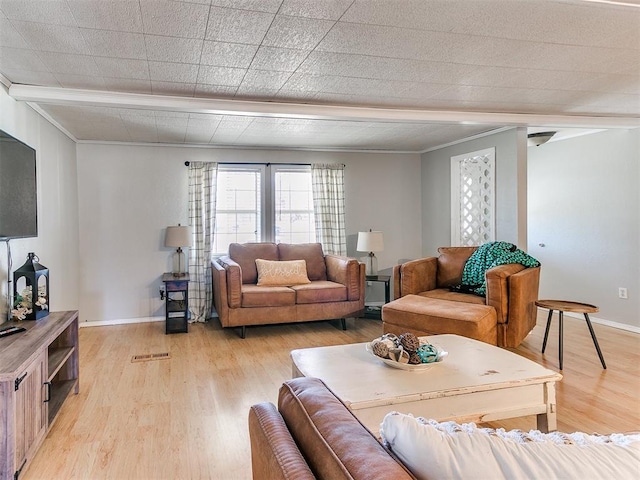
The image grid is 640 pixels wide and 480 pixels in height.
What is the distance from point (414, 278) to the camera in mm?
4152

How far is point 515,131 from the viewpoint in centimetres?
424

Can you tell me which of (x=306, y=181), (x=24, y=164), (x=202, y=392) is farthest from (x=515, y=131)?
(x=24, y=164)

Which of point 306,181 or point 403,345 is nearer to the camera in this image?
point 403,345

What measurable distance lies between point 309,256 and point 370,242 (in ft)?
2.52

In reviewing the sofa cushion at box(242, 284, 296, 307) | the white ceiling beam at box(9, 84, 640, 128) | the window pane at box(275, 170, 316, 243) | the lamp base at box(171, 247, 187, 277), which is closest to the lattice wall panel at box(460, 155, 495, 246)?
the white ceiling beam at box(9, 84, 640, 128)

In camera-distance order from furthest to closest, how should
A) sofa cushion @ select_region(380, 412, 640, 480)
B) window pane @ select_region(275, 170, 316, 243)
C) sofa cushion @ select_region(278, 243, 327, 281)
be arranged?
window pane @ select_region(275, 170, 316, 243), sofa cushion @ select_region(278, 243, 327, 281), sofa cushion @ select_region(380, 412, 640, 480)

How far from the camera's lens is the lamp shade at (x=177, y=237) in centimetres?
471

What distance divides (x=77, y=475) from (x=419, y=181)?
5.14 m

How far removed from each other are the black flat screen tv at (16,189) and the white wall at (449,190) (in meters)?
4.19

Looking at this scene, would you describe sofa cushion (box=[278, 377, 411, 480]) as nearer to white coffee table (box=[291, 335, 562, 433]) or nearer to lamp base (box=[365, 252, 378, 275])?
white coffee table (box=[291, 335, 562, 433])

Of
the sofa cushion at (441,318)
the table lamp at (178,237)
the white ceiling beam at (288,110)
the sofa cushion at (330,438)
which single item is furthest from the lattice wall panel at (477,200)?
the sofa cushion at (330,438)

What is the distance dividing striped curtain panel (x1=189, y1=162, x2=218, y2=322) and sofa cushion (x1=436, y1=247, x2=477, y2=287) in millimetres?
2667

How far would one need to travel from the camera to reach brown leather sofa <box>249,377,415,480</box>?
692 millimetres

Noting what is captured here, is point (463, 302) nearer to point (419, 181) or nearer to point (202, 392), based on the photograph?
point (202, 392)
